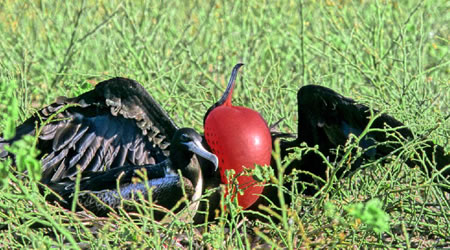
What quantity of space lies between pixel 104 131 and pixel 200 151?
69 cm

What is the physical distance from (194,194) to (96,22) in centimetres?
298

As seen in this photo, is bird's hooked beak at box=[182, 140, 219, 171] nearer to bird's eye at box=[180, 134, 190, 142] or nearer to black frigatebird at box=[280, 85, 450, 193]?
bird's eye at box=[180, 134, 190, 142]

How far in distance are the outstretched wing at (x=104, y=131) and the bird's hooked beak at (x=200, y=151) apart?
14.1 inches

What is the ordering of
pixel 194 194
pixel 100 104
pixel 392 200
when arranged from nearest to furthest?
pixel 392 200, pixel 194 194, pixel 100 104

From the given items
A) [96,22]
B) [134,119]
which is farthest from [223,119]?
[96,22]

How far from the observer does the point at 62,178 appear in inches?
144

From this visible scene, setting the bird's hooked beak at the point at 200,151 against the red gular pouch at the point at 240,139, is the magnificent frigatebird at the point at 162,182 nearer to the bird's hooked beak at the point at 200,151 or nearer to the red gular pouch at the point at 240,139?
the bird's hooked beak at the point at 200,151

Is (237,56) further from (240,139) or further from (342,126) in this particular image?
(240,139)

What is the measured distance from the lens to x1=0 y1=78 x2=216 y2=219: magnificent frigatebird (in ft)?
11.1

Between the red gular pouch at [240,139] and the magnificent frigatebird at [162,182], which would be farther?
the magnificent frigatebird at [162,182]

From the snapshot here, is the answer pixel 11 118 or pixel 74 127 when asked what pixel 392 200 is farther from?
pixel 11 118

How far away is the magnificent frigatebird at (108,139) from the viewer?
11.1ft

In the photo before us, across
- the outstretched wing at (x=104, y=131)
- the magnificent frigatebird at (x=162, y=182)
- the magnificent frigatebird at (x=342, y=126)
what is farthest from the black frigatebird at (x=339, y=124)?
the outstretched wing at (x=104, y=131)

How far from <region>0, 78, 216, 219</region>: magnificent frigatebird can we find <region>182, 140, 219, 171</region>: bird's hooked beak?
21mm
